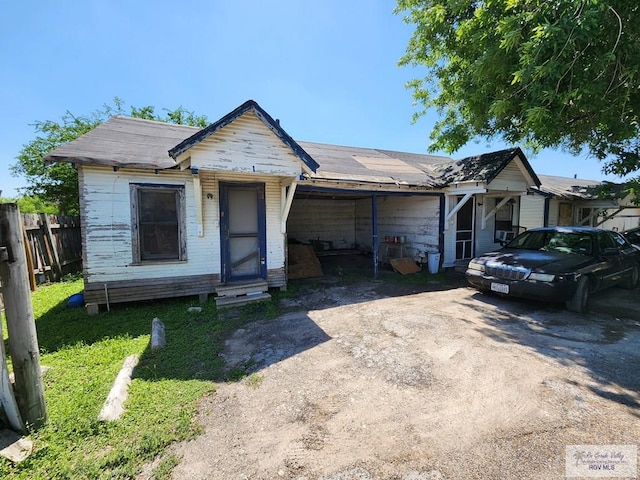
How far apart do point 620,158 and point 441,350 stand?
22.5 ft

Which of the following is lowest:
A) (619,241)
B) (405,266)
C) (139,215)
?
(405,266)

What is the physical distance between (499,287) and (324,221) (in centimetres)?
854

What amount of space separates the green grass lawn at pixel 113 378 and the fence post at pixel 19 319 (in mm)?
287

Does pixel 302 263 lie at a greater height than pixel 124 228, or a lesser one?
lesser

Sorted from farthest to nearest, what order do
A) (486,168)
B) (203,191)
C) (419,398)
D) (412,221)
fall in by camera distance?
1. (412,221)
2. (486,168)
3. (203,191)
4. (419,398)

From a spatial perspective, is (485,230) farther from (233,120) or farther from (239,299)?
(233,120)

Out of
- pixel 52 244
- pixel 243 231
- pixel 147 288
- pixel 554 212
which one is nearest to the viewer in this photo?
pixel 147 288

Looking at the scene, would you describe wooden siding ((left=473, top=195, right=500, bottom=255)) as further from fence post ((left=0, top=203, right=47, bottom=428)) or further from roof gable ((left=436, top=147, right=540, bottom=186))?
fence post ((left=0, top=203, right=47, bottom=428))

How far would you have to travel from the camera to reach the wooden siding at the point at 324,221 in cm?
1298

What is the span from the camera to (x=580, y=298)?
552 cm

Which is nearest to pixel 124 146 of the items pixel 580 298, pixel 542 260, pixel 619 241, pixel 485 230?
pixel 542 260

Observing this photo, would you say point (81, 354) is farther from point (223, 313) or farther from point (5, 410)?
point (223, 313)

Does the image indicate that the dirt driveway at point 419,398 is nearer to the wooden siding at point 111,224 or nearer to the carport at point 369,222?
the wooden siding at point 111,224

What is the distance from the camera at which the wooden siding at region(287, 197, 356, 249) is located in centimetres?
1298
